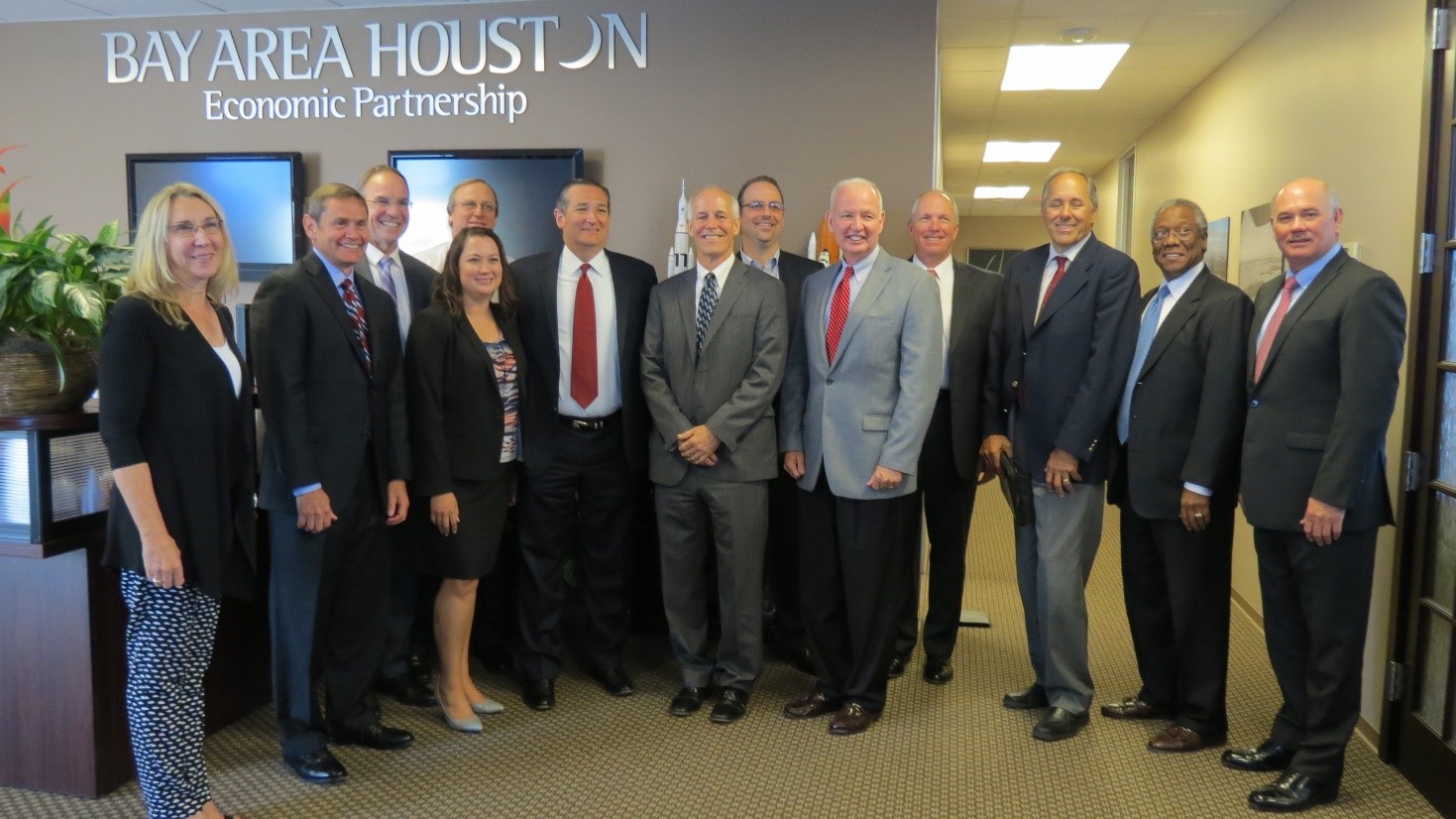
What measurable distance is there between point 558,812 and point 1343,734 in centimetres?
208

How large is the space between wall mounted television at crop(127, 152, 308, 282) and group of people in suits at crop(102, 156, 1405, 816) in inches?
73.0

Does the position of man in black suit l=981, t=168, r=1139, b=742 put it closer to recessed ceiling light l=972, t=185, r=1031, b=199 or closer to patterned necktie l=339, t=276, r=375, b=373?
patterned necktie l=339, t=276, r=375, b=373

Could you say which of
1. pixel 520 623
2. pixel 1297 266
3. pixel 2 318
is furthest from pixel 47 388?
pixel 1297 266

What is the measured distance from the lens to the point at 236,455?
2.43 m

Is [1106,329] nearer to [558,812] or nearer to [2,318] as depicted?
[558,812]

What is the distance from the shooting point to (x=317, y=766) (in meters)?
2.82

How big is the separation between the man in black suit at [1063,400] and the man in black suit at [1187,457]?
0.32 ft

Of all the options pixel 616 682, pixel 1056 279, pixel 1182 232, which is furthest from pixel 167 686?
pixel 1182 232

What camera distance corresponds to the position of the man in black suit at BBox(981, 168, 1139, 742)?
119 inches

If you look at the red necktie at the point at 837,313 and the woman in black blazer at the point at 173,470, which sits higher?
the red necktie at the point at 837,313

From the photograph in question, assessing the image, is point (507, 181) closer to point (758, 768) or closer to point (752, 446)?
point (752, 446)

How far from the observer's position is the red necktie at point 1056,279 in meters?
3.13

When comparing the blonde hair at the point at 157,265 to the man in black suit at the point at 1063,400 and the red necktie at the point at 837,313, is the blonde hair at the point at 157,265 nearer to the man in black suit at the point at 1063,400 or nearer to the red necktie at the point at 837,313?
the red necktie at the point at 837,313

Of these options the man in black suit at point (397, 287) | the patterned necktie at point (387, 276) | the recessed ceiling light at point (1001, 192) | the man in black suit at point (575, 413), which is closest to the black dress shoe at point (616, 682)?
the man in black suit at point (575, 413)
